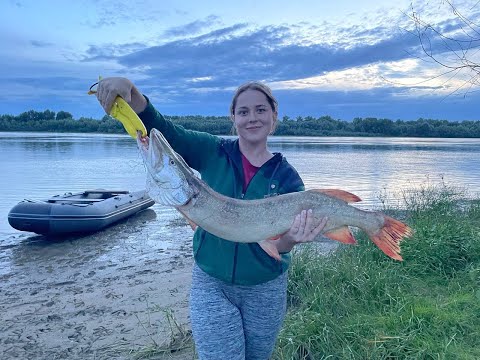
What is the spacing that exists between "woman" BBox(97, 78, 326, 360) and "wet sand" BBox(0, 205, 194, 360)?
6.90 ft

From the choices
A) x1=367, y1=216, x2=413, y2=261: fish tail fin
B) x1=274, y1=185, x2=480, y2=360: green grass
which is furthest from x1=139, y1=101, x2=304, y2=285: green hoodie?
x1=274, y1=185, x2=480, y2=360: green grass

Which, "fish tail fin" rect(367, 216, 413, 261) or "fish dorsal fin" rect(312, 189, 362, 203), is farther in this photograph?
"fish tail fin" rect(367, 216, 413, 261)

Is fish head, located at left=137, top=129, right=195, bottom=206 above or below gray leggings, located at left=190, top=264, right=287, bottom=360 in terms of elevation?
above

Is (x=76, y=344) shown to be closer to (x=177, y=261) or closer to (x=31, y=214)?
(x=177, y=261)

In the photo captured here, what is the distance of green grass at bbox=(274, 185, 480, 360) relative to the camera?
4.39 meters

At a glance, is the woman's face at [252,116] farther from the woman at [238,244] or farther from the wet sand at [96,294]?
the wet sand at [96,294]

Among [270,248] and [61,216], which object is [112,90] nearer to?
[270,248]

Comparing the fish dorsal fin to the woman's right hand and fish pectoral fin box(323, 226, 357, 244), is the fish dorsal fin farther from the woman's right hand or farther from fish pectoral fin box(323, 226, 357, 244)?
the woman's right hand

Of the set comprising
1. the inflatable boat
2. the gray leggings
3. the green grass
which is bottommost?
the inflatable boat

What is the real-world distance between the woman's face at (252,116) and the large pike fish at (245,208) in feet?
1.67

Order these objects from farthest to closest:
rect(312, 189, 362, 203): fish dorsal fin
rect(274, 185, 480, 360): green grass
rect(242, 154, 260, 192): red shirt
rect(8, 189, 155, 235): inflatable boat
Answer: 1. rect(8, 189, 155, 235): inflatable boat
2. rect(274, 185, 480, 360): green grass
3. rect(242, 154, 260, 192): red shirt
4. rect(312, 189, 362, 203): fish dorsal fin

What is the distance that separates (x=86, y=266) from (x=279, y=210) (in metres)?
7.63

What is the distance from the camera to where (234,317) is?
3232mm

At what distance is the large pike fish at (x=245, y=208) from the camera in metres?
2.95
